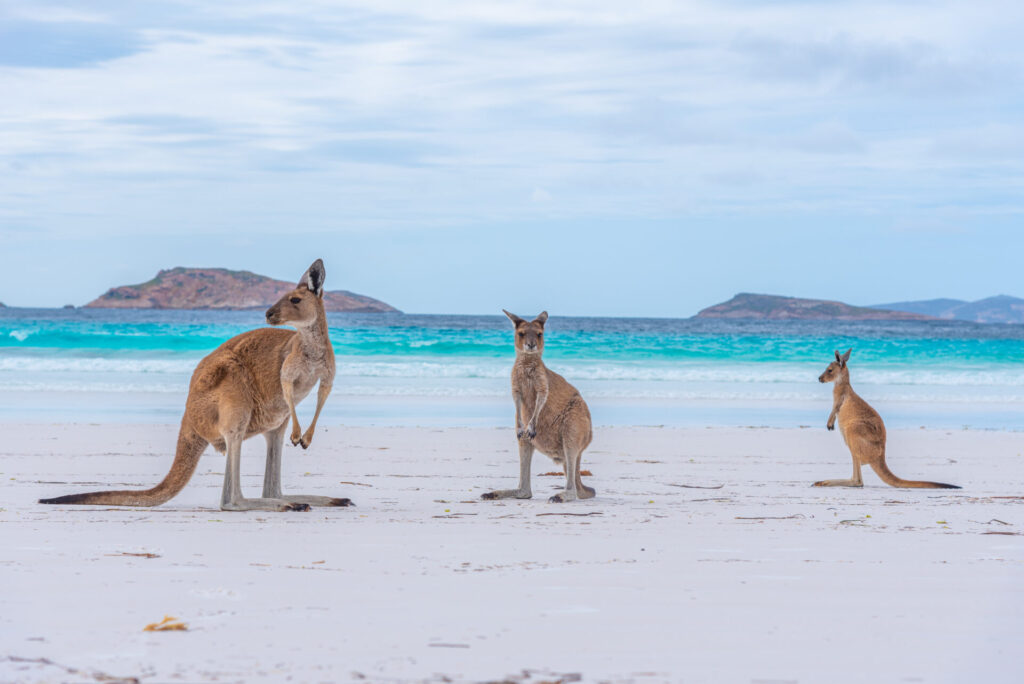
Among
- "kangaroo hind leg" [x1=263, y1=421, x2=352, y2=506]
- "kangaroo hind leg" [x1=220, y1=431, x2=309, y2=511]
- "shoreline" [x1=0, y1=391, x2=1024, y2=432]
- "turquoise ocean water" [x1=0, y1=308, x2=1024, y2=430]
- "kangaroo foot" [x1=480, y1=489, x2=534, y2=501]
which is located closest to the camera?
"kangaroo hind leg" [x1=220, y1=431, x2=309, y2=511]

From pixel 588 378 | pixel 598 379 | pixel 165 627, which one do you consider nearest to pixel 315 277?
pixel 165 627

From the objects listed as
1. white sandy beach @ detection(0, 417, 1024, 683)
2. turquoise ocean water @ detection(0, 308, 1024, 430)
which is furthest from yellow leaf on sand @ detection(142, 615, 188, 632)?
turquoise ocean water @ detection(0, 308, 1024, 430)

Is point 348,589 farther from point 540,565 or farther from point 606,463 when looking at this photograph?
point 606,463

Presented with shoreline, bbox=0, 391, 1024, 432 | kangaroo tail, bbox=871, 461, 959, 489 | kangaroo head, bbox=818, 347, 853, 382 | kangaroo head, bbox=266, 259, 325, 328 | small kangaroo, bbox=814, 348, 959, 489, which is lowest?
shoreline, bbox=0, 391, 1024, 432

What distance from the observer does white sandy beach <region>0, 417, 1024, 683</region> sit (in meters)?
Answer: 2.88

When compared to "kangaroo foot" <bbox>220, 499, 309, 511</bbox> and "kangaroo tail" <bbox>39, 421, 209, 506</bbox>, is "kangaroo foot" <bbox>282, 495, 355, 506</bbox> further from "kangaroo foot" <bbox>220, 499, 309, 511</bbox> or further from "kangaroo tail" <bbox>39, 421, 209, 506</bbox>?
"kangaroo tail" <bbox>39, 421, 209, 506</bbox>

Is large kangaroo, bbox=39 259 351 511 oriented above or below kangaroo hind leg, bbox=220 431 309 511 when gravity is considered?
above

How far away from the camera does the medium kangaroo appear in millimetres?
5887

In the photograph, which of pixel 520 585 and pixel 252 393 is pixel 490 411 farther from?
pixel 520 585

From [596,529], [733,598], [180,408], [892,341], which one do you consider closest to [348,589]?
[733,598]

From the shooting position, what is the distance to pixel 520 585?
3.78 metres

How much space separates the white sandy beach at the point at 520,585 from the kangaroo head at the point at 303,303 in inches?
38.7

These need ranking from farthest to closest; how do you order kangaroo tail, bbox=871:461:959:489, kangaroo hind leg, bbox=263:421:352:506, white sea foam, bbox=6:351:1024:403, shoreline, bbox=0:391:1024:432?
white sea foam, bbox=6:351:1024:403, shoreline, bbox=0:391:1024:432, kangaroo tail, bbox=871:461:959:489, kangaroo hind leg, bbox=263:421:352:506

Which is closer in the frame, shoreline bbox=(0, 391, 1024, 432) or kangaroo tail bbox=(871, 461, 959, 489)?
kangaroo tail bbox=(871, 461, 959, 489)
